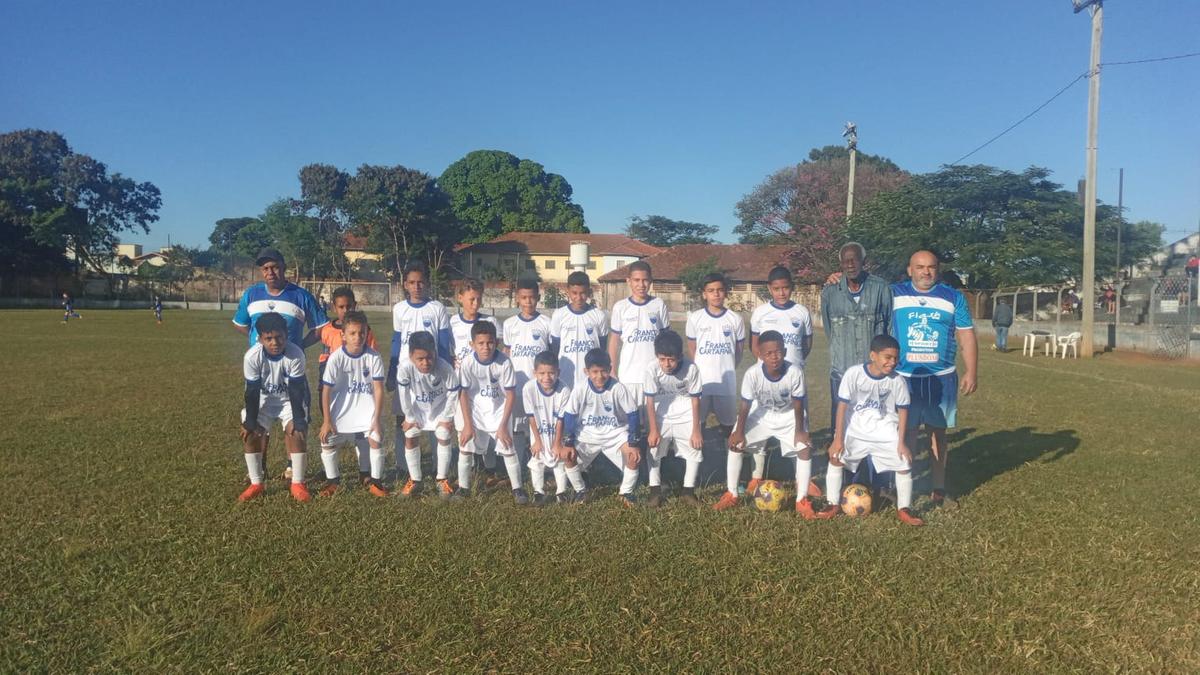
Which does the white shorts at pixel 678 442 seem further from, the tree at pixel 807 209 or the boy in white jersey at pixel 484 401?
the tree at pixel 807 209

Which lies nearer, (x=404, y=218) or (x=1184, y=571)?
(x=1184, y=571)

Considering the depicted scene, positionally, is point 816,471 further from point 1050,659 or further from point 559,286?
point 559,286

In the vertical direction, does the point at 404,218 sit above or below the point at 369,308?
above

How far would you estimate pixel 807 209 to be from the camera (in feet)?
120

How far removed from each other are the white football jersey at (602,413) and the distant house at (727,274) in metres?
29.6

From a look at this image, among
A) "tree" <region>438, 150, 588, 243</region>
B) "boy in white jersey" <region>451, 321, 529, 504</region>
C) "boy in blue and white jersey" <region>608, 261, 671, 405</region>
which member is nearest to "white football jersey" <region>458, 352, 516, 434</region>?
"boy in white jersey" <region>451, 321, 529, 504</region>

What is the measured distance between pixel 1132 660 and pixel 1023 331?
24579 mm

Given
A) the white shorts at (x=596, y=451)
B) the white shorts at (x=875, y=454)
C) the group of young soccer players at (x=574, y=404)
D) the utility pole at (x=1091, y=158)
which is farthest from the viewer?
the utility pole at (x=1091, y=158)

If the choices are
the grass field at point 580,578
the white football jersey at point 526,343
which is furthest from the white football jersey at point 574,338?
the grass field at point 580,578

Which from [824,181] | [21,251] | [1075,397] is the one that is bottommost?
[1075,397]

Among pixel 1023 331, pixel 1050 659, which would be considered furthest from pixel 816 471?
pixel 1023 331

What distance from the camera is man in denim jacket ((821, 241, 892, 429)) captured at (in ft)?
19.1

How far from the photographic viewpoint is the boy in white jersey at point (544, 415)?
570 cm

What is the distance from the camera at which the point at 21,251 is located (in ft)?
144
